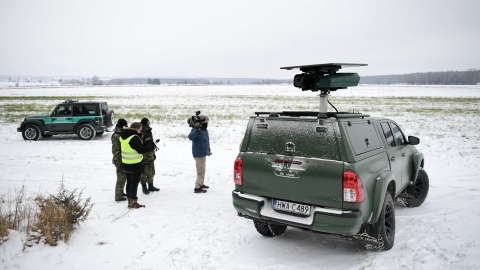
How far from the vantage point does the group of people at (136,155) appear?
20.6 ft

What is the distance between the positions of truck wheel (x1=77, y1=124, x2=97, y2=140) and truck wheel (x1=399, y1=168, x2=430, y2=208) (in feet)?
45.2

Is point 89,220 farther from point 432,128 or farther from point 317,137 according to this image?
point 432,128

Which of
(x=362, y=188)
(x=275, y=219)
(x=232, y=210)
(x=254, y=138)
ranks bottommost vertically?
(x=232, y=210)

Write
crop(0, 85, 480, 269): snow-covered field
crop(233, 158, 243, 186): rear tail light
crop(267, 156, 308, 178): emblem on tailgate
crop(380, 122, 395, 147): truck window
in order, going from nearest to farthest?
crop(267, 156, 308, 178): emblem on tailgate, crop(0, 85, 480, 269): snow-covered field, crop(233, 158, 243, 186): rear tail light, crop(380, 122, 395, 147): truck window

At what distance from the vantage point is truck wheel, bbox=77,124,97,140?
1504cm

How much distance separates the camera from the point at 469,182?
27.4 ft

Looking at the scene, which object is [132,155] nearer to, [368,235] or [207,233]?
[207,233]

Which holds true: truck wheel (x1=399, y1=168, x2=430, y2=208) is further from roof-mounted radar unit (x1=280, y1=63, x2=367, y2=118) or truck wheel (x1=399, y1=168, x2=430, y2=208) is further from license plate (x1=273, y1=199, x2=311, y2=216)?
license plate (x1=273, y1=199, x2=311, y2=216)

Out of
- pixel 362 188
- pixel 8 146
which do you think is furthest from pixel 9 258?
pixel 8 146

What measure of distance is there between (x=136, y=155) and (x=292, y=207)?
11.8 feet

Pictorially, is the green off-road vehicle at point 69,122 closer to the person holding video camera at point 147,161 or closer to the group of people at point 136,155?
the group of people at point 136,155

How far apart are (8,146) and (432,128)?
73.1 ft

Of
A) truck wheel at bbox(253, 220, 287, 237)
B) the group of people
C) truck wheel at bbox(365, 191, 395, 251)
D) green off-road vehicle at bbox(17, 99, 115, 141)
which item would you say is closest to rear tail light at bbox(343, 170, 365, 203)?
truck wheel at bbox(365, 191, 395, 251)

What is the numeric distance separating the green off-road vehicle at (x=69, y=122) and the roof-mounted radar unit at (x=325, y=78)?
12041mm
